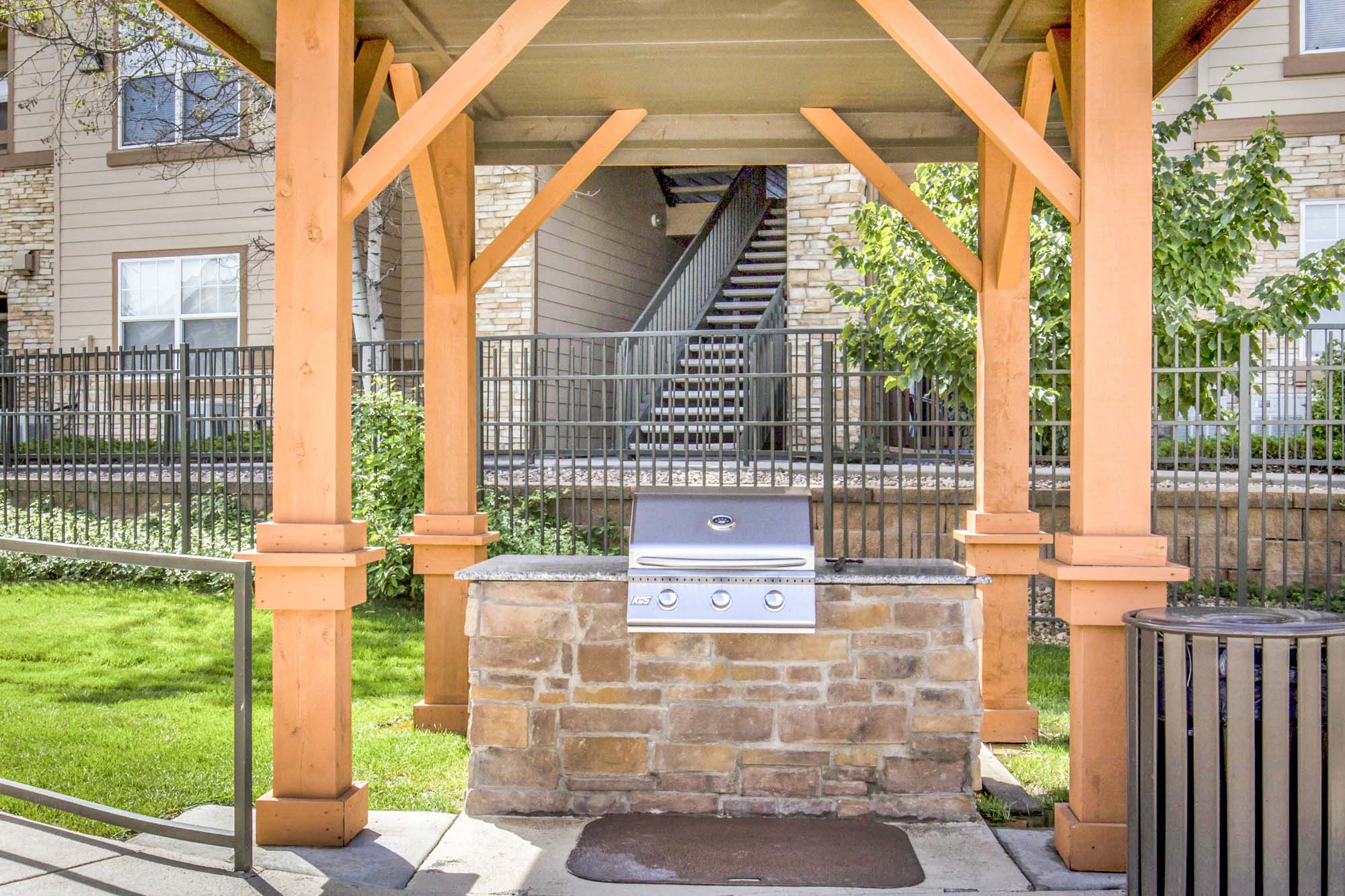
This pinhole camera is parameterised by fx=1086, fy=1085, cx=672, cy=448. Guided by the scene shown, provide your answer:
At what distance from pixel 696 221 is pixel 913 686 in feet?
45.7

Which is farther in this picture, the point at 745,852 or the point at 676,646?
the point at 676,646

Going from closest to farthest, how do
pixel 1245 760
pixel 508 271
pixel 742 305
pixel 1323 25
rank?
pixel 1245 760 → pixel 1323 25 → pixel 508 271 → pixel 742 305

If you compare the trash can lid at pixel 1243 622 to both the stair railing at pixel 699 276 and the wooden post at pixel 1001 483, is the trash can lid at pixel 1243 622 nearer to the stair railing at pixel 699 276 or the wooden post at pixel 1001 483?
the wooden post at pixel 1001 483

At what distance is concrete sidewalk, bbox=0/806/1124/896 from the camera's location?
373cm

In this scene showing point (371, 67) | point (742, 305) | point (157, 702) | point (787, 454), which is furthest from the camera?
point (742, 305)

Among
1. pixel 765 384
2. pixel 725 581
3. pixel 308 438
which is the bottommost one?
pixel 725 581

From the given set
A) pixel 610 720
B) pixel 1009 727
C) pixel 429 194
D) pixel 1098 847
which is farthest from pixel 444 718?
pixel 1098 847

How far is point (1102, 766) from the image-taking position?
390 centimetres

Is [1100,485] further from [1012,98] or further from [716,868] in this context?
[1012,98]

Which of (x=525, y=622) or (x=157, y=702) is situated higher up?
(x=525, y=622)

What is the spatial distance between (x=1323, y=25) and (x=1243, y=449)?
6767mm

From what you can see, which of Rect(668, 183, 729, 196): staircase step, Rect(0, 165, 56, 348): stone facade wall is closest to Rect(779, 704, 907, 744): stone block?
Rect(668, 183, 729, 196): staircase step

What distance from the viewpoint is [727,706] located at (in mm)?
4500

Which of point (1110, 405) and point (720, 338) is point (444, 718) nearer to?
point (1110, 405)
